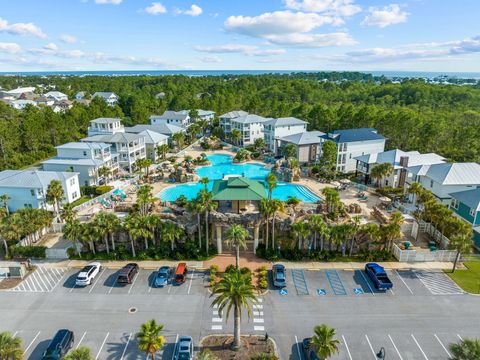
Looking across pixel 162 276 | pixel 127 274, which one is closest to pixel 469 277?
pixel 162 276

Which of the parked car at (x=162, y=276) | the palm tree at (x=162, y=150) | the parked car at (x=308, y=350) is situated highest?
the palm tree at (x=162, y=150)

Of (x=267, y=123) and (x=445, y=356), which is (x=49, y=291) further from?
(x=267, y=123)

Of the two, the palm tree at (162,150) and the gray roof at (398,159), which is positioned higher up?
the gray roof at (398,159)

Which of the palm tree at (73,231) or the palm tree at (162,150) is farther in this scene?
the palm tree at (162,150)

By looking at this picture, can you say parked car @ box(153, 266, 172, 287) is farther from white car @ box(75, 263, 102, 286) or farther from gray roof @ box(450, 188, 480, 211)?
gray roof @ box(450, 188, 480, 211)

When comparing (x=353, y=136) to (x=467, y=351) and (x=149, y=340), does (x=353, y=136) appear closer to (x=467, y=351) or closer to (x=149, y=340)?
(x=467, y=351)

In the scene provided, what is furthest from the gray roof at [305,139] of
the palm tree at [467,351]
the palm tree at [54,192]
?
the palm tree at [467,351]

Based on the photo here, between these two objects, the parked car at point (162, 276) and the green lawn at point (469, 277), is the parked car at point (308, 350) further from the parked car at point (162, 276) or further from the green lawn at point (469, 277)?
the green lawn at point (469, 277)

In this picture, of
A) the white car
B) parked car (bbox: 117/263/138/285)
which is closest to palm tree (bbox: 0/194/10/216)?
the white car
